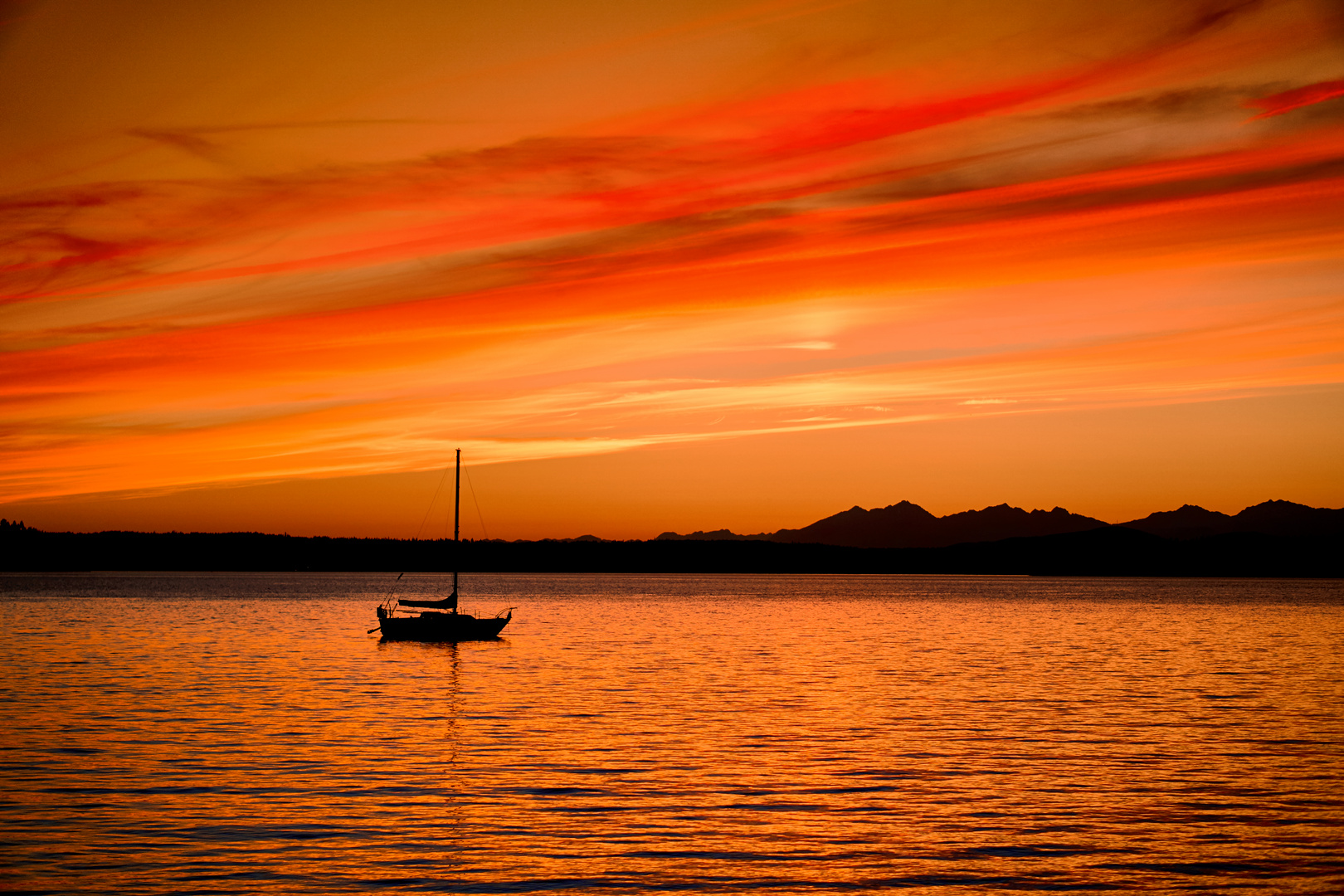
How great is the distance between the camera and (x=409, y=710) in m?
45.7

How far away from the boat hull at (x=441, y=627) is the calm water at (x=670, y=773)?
9.09 meters

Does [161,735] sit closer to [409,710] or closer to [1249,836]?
[409,710]

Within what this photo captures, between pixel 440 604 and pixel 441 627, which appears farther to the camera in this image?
pixel 440 604

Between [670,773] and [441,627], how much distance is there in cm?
5420

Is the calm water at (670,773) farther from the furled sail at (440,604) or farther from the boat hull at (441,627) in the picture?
the furled sail at (440,604)

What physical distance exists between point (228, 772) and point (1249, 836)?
26.6 m

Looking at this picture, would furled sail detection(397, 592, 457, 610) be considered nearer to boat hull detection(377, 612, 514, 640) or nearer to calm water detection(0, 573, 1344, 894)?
boat hull detection(377, 612, 514, 640)

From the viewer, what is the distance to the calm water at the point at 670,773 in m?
22.1

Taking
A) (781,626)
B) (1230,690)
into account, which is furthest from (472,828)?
(781,626)

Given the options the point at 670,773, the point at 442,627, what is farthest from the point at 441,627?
the point at 670,773

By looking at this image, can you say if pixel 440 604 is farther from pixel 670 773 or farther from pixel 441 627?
pixel 670 773

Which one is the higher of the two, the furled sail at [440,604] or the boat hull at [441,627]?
the furled sail at [440,604]

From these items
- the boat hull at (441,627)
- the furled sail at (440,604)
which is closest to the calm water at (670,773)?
the boat hull at (441,627)

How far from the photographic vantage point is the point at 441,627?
82750mm
